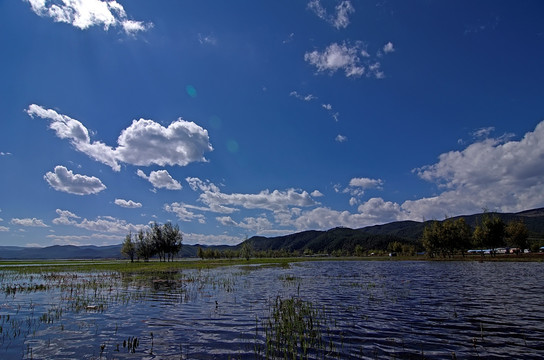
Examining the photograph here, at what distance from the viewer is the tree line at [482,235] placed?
114750 millimetres

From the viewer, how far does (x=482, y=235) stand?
4631 inches

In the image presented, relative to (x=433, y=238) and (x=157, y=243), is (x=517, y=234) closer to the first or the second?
(x=433, y=238)

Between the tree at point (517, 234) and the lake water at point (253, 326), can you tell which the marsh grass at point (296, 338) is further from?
the tree at point (517, 234)

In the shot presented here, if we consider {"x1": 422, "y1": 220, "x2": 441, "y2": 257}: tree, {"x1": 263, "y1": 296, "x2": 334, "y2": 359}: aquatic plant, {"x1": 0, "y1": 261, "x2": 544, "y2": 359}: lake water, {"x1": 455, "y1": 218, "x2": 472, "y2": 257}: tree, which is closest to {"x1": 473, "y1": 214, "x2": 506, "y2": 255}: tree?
{"x1": 455, "y1": 218, "x2": 472, "y2": 257}: tree

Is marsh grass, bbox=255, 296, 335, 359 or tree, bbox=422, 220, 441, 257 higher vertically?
tree, bbox=422, 220, 441, 257

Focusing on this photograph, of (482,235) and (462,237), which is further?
(462,237)

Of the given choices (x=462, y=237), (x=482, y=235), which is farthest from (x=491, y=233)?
(x=462, y=237)

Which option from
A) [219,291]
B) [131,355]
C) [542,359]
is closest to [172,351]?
[131,355]

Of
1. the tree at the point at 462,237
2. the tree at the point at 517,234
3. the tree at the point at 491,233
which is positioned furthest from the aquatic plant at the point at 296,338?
the tree at the point at 462,237

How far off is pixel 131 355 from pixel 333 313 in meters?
13.5

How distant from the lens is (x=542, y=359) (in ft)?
40.3

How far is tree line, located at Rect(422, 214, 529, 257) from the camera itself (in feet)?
376

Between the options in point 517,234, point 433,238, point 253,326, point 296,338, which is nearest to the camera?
point 296,338

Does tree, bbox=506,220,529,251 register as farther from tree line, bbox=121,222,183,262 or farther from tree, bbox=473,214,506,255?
tree line, bbox=121,222,183,262
